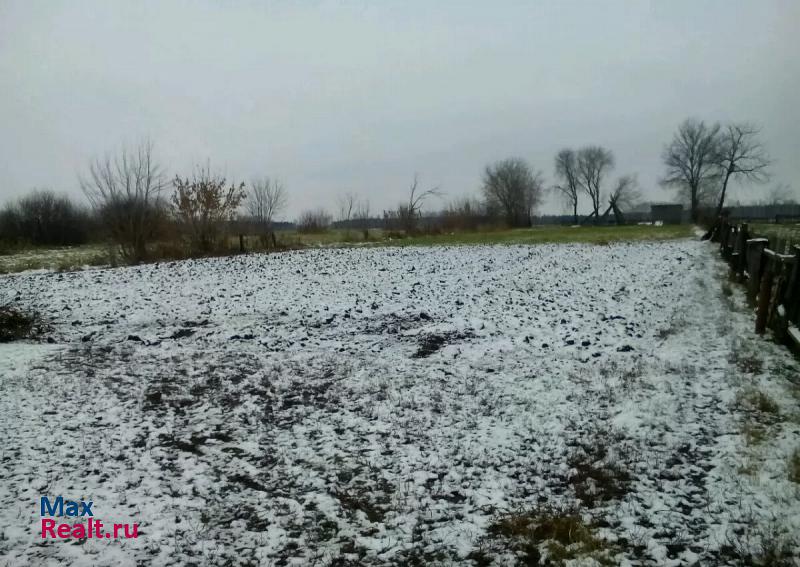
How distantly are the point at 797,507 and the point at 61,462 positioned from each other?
6.71 metres

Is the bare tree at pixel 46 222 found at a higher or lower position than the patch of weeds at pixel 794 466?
higher

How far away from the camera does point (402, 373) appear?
7688 mm

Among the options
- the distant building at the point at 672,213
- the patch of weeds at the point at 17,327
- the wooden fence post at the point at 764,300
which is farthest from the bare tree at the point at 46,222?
the distant building at the point at 672,213

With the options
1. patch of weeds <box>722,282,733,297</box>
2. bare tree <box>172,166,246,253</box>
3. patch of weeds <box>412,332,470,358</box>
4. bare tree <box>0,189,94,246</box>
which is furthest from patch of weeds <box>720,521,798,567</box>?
bare tree <box>0,189,94,246</box>

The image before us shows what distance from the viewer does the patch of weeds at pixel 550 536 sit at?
362 cm

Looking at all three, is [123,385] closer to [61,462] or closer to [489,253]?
[61,462]

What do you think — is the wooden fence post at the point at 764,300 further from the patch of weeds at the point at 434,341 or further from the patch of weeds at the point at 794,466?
the patch of weeds at the point at 434,341

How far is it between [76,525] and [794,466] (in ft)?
20.3

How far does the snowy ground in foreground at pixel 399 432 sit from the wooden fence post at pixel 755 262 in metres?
0.63

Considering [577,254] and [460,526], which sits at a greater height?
[577,254]

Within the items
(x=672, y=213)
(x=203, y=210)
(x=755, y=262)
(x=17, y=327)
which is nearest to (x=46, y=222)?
(x=203, y=210)

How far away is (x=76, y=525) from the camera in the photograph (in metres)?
4.12

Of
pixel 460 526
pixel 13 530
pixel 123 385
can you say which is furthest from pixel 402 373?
pixel 13 530

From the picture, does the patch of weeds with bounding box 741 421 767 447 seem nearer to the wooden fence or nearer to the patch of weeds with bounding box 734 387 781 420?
the patch of weeds with bounding box 734 387 781 420
